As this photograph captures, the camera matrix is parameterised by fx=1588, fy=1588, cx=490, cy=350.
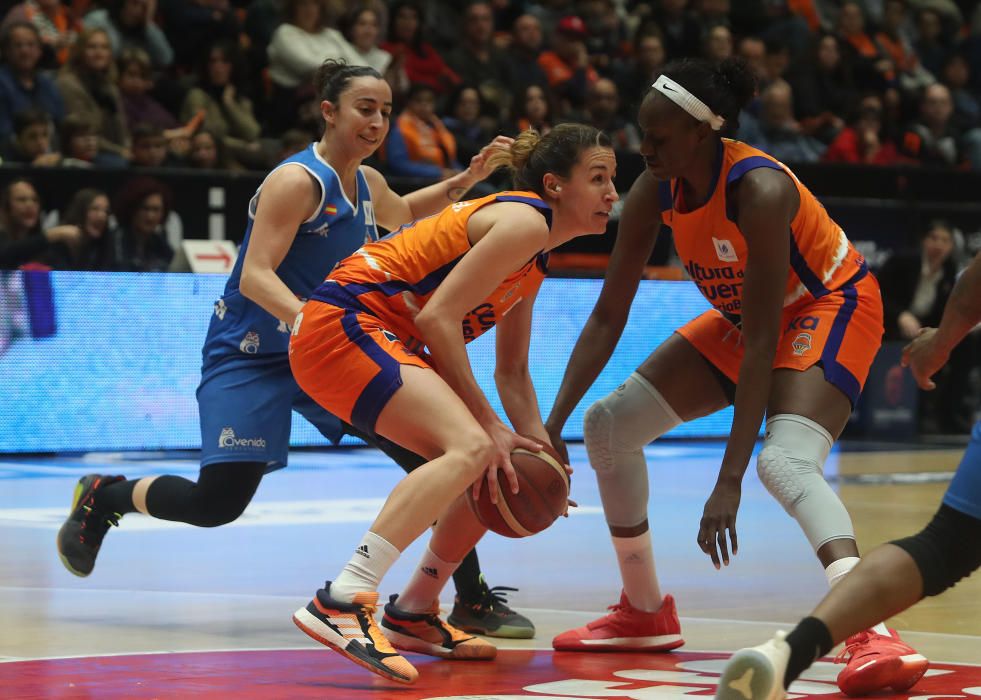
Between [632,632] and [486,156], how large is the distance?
1.53 metres

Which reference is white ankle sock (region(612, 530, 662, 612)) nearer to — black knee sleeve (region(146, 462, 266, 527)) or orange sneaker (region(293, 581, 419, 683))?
orange sneaker (region(293, 581, 419, 683))

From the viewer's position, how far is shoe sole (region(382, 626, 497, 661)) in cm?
443

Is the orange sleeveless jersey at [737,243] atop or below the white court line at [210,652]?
atop

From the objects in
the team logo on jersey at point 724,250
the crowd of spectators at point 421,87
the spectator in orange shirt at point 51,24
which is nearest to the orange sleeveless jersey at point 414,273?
the team logo on jersey at point 724,250

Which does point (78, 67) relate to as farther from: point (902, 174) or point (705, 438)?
point (902, 174)

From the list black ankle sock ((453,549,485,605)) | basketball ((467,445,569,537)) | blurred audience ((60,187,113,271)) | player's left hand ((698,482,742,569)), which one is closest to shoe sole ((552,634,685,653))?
black ankle sock ((453,549,485,605))

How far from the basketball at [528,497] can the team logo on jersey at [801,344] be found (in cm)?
72

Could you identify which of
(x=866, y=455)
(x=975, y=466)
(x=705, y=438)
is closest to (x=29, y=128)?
(x=705, y=438)

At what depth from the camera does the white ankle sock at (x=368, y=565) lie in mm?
4066

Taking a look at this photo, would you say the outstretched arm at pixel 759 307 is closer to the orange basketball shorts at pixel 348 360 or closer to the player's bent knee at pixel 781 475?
the player's bent knee at pixel 781 475

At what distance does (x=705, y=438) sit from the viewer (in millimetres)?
11711

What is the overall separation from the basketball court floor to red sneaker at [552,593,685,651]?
77 millimetres

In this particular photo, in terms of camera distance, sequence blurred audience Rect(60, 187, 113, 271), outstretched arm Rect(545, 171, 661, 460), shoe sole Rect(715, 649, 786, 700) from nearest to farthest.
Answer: shoe sole Rect(715, 649, 786, 700), outstretched arm Rect(545, 171, 661, 460), blurred audience Rect(60, 187, 113, 271)

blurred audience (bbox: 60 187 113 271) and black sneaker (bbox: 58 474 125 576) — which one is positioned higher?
blurred audience (bbox: 60 187 113 271)
